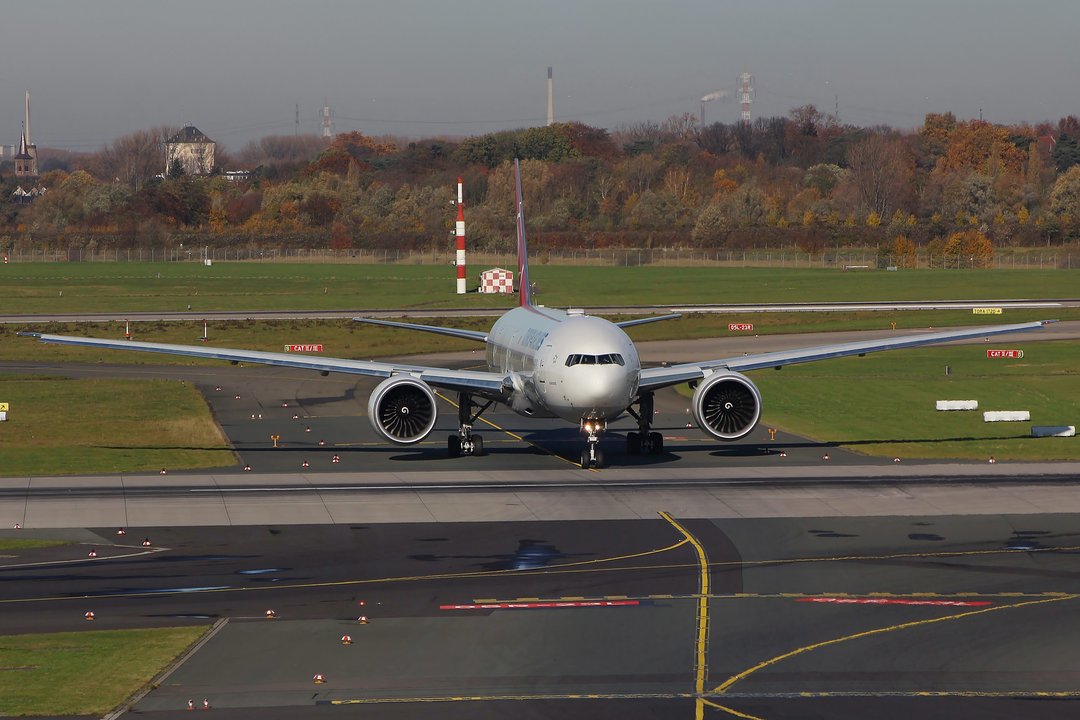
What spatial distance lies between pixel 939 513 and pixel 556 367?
42.7ft

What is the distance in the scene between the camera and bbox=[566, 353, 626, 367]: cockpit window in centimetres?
4450

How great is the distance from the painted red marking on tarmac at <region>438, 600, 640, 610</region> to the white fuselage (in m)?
16.1

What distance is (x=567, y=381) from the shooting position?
4469 centimetres

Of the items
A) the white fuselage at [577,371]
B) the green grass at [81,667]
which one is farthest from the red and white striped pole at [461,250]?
the green grass at [81,667]

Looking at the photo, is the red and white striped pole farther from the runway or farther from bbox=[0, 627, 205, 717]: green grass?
bbox=[0, 627, 205, 717]: green grass

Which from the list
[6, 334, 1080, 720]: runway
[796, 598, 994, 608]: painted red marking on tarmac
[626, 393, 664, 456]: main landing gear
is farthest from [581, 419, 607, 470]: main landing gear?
[796, 598, 994, 608]: painted red marking on tarmac

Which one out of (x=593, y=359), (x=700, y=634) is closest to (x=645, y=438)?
(x=593, y=359)

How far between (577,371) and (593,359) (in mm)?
642

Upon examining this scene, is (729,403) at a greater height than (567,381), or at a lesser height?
lesser

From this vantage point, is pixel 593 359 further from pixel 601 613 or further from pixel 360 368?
pixel 601 613

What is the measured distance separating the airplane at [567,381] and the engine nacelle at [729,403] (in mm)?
35

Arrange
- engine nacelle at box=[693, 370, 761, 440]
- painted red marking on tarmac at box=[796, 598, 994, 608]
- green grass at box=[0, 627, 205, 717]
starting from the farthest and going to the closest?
engine nacelle at box=[693, 370, 761, 440]
painted red marking on tarmac at box=[796, 598, 994, 608]
green grass at box=[0, 627, 205, 717]

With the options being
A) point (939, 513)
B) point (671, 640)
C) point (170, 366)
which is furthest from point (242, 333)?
point (671, 640)

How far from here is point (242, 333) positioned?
100250 mm
